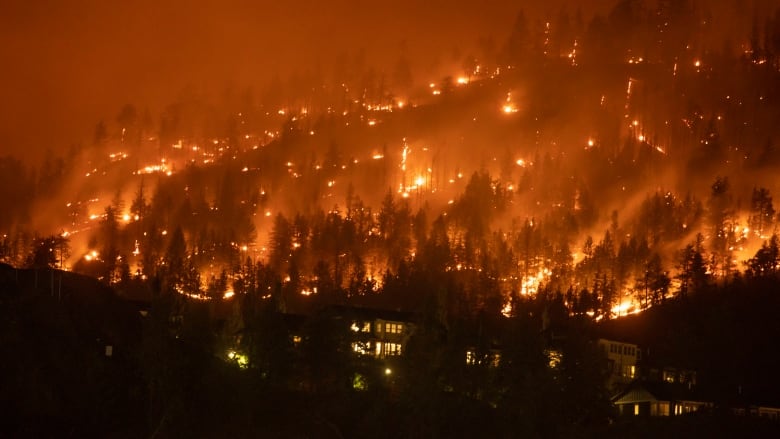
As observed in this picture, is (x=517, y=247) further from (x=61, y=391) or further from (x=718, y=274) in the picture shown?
(x=61, y=391)

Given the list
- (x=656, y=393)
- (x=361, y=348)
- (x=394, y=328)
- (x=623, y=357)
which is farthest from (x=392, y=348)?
(x=656, y=393)

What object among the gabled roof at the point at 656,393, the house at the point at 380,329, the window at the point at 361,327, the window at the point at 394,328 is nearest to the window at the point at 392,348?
the house at the point at 380,329

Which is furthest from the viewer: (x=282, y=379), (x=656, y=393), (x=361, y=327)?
(x=361, y=327)

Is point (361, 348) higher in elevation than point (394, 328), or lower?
lower

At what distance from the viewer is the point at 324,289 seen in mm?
121188

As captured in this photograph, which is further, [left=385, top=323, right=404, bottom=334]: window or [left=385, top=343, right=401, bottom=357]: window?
[left=385, top=323, right=404, bottom=334]: window

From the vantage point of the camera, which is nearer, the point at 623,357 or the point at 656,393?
the point at 656,393

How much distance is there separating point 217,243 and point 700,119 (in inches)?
4412

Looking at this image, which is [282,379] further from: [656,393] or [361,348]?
[656,393]

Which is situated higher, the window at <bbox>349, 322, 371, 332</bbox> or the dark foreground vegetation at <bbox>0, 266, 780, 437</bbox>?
the window at <bbox>349, 322, 371, 332</bbox>

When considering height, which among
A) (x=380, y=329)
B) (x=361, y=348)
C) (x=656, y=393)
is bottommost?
(x=656, y=393)

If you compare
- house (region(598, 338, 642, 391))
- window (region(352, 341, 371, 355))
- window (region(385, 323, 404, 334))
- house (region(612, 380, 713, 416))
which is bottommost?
house (region(612, 380, 713, 416))

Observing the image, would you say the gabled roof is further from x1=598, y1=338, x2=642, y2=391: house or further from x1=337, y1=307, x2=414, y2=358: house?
x1=337, y1=307, x2=414, y2=358: house

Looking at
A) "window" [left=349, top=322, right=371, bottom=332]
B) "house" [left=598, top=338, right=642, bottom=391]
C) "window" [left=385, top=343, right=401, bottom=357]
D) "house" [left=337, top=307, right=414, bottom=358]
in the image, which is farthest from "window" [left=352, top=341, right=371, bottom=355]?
"house" [left=598, top=338, right=642, bottom=391]
